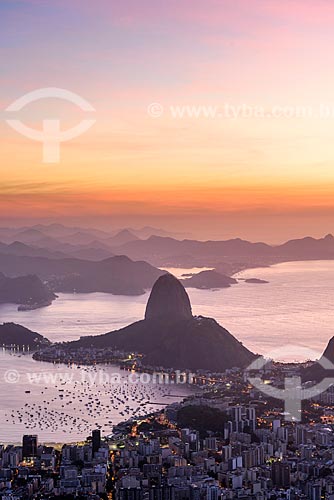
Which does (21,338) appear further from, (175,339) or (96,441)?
(96,441)

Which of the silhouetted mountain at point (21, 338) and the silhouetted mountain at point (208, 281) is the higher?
the silhouetted mountain at point (208, 281)

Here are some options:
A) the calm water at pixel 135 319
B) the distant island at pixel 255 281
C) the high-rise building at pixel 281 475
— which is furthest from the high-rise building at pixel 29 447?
the distant island at pixel 255 281

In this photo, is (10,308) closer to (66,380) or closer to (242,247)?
(66,380)

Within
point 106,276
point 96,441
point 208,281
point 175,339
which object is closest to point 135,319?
point 175,339

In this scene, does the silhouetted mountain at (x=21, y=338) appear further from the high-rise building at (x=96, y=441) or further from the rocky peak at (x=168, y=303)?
the high-rise building at (x=96, y=441)

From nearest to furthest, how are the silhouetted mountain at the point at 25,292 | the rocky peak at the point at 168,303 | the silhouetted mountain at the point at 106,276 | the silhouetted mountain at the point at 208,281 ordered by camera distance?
the rocky peak at the point at 168,303 → the silhouetted mountain at the point at 25,292 → the silhouetted mountain at the point at 106,276 → the silhouetted mountain at the point at 208,281

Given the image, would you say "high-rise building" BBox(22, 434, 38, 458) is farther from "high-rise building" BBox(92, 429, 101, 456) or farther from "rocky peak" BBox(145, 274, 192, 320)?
"rocky peak" BBox(145, 274, 192, 320)

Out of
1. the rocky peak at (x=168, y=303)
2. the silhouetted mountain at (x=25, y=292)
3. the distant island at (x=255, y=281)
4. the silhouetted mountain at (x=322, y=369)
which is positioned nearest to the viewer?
the silhouetted mountain at (x=322, y=369)
